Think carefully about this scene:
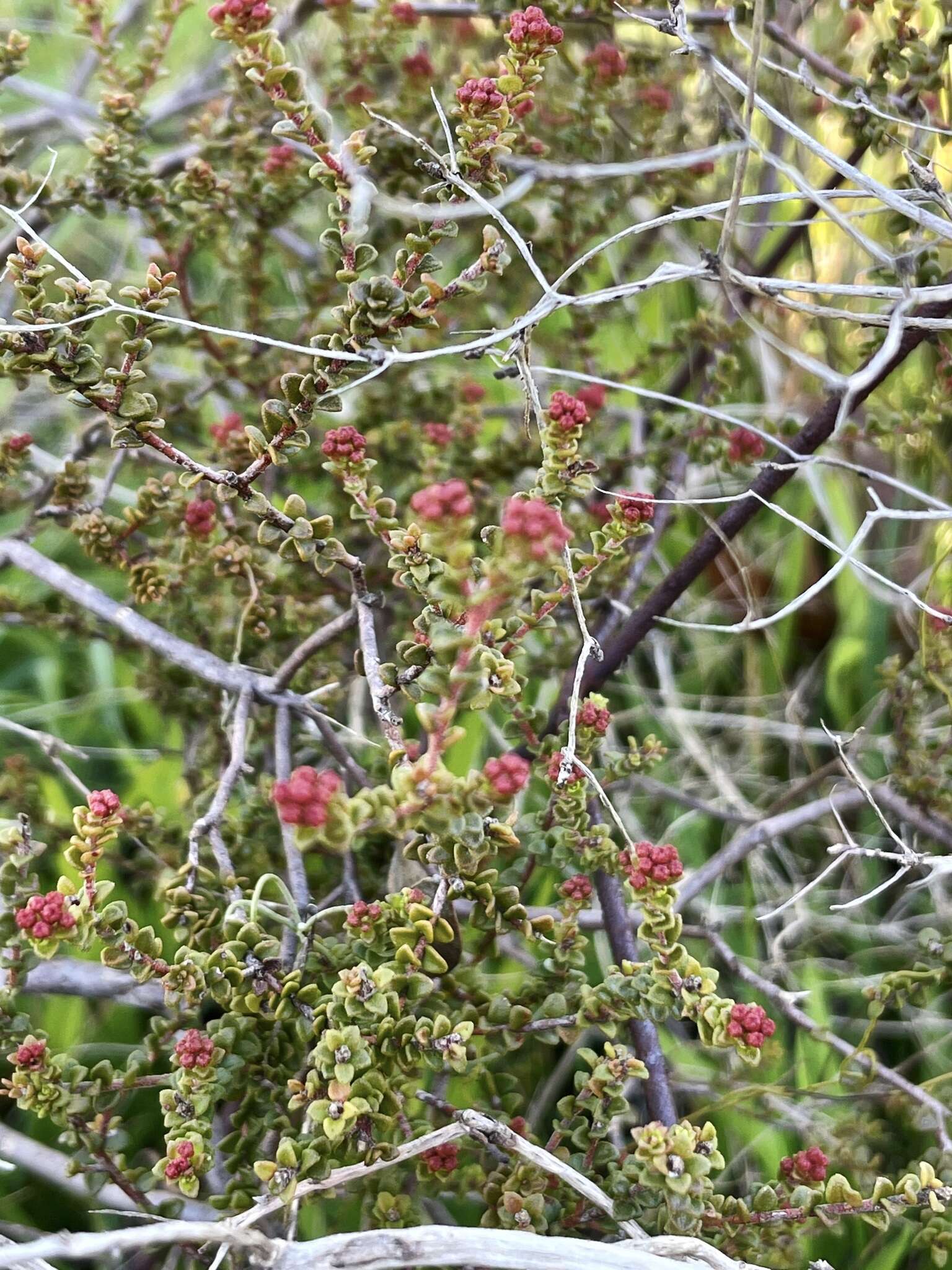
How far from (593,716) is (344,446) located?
351 mm

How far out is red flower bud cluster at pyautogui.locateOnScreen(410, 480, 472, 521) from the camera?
65 centimetres

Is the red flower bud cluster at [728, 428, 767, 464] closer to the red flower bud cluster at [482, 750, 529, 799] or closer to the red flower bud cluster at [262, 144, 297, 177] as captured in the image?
the red flower bud cluster at [262, 144, 297, 177]

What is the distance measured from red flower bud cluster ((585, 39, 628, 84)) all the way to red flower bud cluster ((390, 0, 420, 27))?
0.23 m

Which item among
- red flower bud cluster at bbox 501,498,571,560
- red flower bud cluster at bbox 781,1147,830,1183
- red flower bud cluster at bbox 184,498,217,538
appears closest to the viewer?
red flower bud cluster at bbox 501,498,571,560

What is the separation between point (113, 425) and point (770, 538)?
156 centimetres

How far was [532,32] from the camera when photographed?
0.95 m

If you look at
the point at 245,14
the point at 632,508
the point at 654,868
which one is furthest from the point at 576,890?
the point at 245,14

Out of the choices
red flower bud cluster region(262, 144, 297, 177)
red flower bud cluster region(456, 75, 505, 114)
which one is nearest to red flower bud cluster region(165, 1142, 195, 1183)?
red flower bud cluster region(456, 75, 505, 114)

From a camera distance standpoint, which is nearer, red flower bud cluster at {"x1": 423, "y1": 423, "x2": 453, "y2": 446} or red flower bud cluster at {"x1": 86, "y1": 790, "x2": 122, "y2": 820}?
red flower bud cluster at {"x1": 86, "y1": 790, "x2": 122, "y2": 820}

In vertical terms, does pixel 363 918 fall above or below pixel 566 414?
below

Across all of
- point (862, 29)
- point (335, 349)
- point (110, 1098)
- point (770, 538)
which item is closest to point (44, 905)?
point (110, 1098)

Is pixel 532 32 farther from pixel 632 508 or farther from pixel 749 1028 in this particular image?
pixel 749 1028

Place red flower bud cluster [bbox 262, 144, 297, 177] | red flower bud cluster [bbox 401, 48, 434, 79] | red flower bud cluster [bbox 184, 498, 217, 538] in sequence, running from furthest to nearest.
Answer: red flower bud cluster [bbox 401, 48, 434, 79] < red flower bud cluster [bbox 262, 144, 297, 177] < red flower bud cluster [bbox 184, 498, 217, 538]

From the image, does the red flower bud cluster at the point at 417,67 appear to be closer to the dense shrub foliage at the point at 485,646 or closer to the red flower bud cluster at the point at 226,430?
the dense shrub foliage at the point at 485,646
